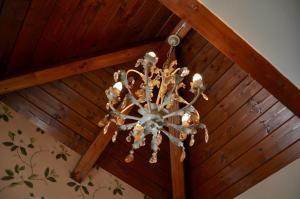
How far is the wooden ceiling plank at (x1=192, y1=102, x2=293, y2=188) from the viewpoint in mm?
2770

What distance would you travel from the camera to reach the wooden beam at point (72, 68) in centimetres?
281

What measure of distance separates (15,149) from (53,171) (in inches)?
14.8

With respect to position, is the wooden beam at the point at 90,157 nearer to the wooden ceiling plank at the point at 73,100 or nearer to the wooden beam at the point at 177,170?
the wooden ceiling plank at the point at 73,100

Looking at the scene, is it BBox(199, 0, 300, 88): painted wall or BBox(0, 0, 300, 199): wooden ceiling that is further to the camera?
BBox(0, 0, 300, 199): wooden ceiling

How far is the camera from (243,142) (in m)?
2.99

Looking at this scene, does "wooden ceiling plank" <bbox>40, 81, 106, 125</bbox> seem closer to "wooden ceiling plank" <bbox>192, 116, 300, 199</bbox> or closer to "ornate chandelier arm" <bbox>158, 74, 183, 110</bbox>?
"wooden ceiling plank" <bbox>192, 116, 300, 199</bbox>

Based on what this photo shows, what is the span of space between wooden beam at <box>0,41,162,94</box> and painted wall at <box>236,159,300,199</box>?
1503mm

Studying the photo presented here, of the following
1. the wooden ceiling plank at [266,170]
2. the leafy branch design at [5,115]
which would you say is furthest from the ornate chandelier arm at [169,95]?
the leafy branch design at [5,115]

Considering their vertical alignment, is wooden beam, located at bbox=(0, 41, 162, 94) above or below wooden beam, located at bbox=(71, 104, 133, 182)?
above

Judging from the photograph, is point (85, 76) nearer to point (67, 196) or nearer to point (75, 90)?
point (75, 90)

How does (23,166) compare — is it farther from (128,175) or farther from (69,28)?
(69,28)

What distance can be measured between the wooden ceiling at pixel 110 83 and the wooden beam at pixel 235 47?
0.90 metres

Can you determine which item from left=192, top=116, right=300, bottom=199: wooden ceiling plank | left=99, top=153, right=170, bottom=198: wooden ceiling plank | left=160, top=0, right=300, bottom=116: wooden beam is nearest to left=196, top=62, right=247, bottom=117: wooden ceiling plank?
left=192, top=116, right=300, bottom=199: wooden ceiling plank

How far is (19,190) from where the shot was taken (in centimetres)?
284
